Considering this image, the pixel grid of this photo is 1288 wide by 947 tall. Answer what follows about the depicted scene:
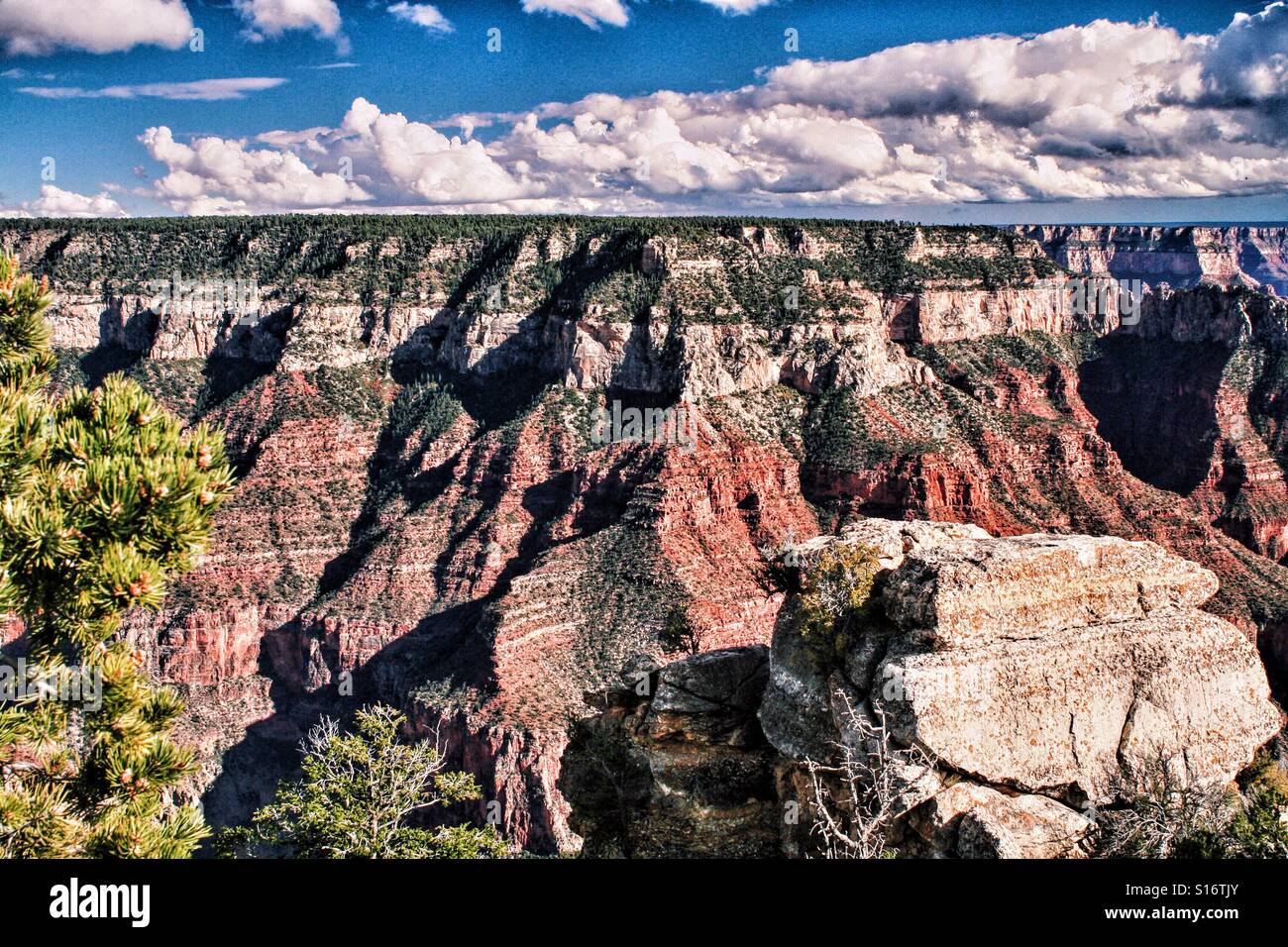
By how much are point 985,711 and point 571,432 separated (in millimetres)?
62872

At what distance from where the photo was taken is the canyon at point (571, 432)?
60656 millimetres

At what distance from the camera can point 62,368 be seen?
98.8 meters

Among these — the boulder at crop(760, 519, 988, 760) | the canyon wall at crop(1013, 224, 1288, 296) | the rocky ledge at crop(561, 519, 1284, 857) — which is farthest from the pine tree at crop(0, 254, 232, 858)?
the canyon wall at crop(1013, 224, 1288, 296)

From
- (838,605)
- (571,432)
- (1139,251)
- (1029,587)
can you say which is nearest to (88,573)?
(838,605)

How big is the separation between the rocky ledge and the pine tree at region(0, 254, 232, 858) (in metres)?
11.3

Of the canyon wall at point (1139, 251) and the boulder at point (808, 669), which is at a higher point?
the canyon wall at point (1139, 251)

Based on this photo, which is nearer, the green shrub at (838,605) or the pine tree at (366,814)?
the green shrub at (838,605)

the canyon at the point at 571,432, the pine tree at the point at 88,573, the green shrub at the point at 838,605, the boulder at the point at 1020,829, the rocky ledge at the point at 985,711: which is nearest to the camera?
the pine tree at the point at 88,573

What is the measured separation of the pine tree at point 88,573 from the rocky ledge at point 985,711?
37.0 ft

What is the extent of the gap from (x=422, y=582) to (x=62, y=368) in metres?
60.6

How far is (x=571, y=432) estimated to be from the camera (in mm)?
76562

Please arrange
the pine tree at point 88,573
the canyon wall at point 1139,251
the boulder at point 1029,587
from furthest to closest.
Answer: the canyon wall at point 1139,251 < the boulder at point 1029,587 < the pine tree at point 88,573

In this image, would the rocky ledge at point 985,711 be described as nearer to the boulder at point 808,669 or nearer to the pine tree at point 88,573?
the boulder at point 808,669

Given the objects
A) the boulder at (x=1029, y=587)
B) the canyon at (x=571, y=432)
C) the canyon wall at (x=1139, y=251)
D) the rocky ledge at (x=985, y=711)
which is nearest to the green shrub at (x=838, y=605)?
the rocky ledge at (x=985, y=711)
